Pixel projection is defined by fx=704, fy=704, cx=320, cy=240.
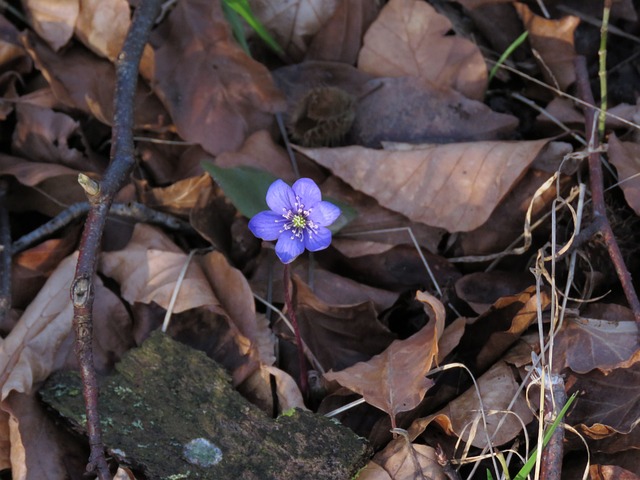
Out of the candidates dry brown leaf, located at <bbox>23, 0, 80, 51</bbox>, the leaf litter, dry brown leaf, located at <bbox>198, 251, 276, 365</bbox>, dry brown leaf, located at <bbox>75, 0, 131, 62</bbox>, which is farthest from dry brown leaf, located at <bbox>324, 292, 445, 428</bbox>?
dry brown leaf, located at <bbox>23, 0, 80, 51</bbox>

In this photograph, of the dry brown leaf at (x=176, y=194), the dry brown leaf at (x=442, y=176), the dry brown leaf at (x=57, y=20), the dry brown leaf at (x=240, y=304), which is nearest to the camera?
the dry brown leaf at (x=240, y=304)

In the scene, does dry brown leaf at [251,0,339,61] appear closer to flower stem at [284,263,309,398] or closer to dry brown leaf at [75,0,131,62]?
dry brown leaf at [75,0,131,62]

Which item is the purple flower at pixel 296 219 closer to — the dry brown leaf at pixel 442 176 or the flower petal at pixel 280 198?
the flower petal at pixel 280 198

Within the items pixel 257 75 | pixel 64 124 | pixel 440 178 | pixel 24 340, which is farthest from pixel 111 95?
pixel 440 178

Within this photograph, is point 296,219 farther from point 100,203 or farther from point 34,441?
point 34,441

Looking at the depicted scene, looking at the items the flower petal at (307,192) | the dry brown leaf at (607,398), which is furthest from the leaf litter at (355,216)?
the flower petal at (307,192)
